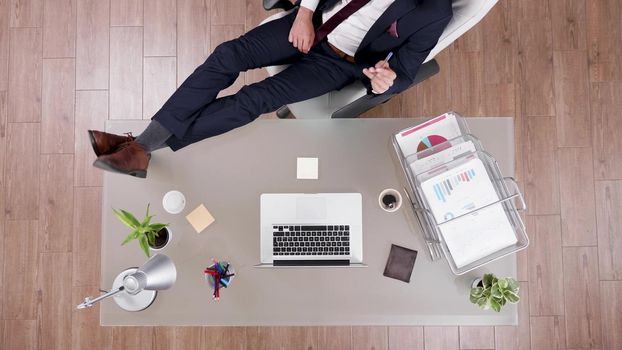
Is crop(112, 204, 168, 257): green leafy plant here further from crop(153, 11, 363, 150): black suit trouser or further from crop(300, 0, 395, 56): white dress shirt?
crop(300, 0, 395, 56): white dress shirt

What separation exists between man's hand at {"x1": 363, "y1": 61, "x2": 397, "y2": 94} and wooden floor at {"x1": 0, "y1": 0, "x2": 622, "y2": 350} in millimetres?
907

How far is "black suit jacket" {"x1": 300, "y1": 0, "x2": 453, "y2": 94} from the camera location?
5.06ft

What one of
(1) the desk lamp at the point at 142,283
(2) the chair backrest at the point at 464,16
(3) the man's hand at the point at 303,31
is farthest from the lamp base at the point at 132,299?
(2) the chair backrest at the point at 464,16

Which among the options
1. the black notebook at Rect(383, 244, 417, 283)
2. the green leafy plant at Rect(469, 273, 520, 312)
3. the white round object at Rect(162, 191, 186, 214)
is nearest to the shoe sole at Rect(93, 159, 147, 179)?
the white round object at Rect(162, 191, 186, 214)

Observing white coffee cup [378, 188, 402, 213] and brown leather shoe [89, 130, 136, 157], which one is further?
white coffee cup [378, 188, 402, 213]

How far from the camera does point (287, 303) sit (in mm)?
1607

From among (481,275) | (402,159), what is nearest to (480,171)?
(402,159)

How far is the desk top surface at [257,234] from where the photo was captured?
161cm

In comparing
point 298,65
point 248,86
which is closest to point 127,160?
point 248,86

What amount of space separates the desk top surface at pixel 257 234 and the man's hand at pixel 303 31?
34 cm

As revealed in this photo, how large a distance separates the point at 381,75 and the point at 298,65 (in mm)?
392

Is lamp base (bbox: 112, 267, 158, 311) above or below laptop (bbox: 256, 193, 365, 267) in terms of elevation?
below

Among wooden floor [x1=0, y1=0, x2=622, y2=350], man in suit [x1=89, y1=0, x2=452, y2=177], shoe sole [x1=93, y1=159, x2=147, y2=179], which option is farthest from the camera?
wooden floor [x1=0, y1=0, x2=622, y2=350]

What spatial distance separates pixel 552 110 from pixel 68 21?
278 centimetres
